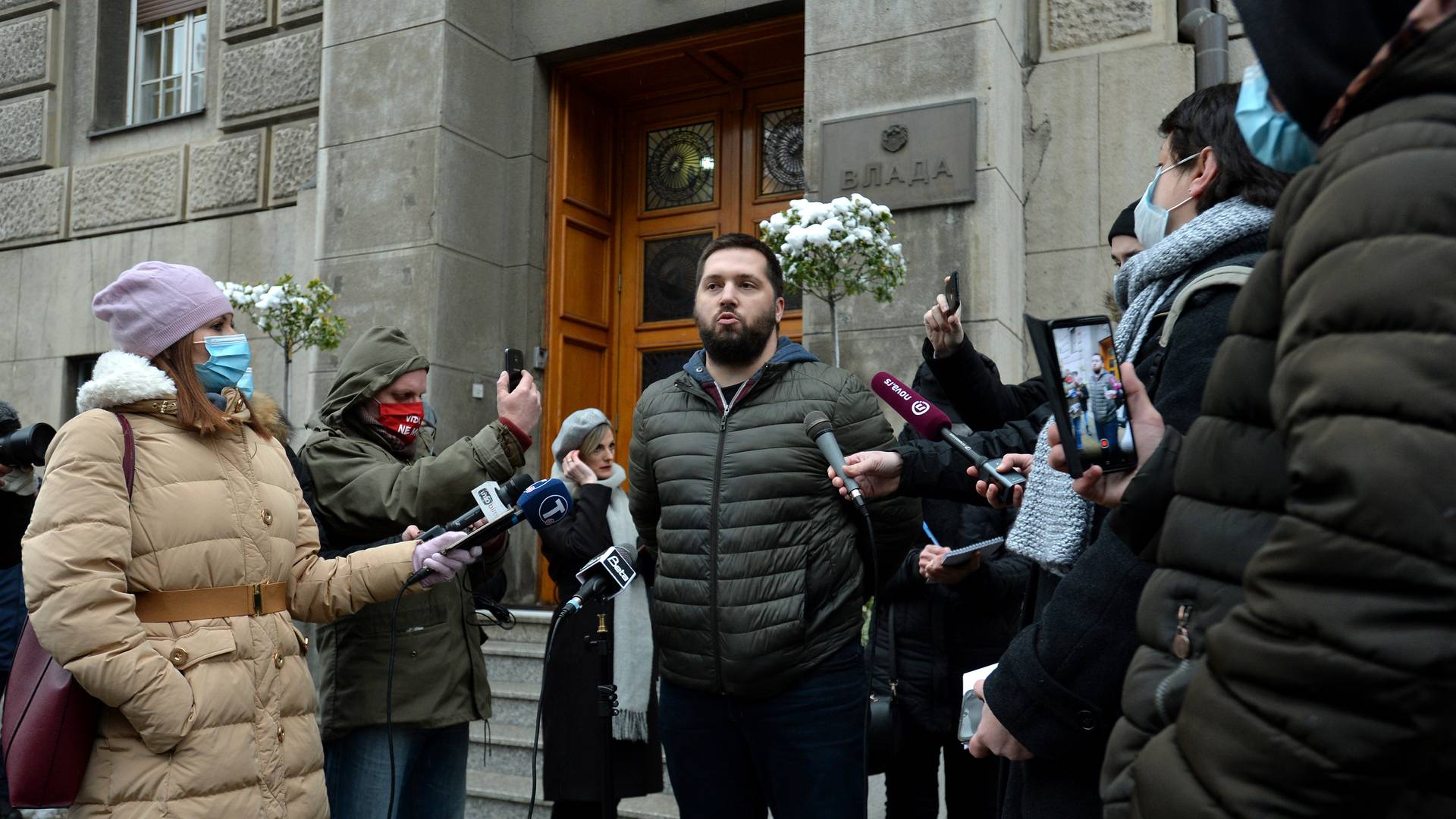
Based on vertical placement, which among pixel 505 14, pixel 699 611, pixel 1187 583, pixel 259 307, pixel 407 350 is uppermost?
pixel 505 14

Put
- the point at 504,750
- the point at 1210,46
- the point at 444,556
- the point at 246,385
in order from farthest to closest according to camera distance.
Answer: the point at 504,750 → the point at 1210,46 → the point at 246,385 → the point at 444,556

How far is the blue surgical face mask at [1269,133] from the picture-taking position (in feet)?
4.76

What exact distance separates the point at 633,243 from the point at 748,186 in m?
1.08

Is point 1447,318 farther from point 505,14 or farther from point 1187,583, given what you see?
point 505,14

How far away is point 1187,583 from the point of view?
1.33m

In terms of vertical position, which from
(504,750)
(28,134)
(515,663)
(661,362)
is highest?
(28,134)

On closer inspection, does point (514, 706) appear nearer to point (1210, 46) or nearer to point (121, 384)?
point (121, 384)

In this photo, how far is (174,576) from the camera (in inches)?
102

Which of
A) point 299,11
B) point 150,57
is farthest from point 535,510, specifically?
point 150,57

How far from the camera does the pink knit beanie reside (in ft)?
9.07

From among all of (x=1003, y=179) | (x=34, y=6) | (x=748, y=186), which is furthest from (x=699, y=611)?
(x=34, y=6)

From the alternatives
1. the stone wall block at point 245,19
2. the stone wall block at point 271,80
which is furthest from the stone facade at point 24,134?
the stone wall block at point 245,19

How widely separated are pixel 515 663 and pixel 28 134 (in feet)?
23.3

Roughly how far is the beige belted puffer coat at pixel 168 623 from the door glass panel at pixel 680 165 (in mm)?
5895
